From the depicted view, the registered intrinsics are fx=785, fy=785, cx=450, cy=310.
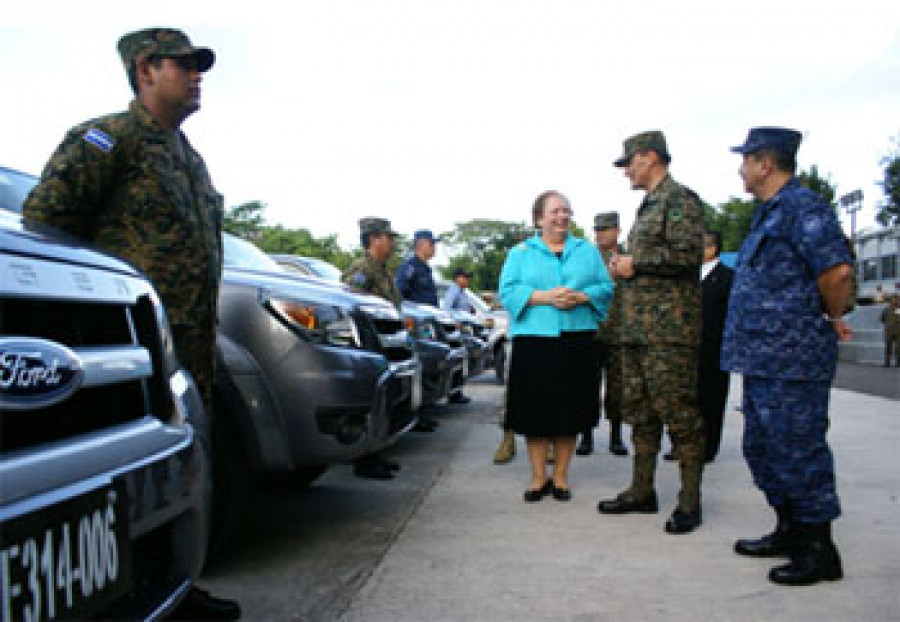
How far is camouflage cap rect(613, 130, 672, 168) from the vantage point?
4051 mm

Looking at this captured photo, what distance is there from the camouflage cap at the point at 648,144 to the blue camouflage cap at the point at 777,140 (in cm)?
80

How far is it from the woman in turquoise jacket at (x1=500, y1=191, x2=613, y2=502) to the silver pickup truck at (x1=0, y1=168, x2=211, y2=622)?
2622 millimetres

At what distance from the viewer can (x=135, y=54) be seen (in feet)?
8.97

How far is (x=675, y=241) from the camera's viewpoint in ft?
12.5

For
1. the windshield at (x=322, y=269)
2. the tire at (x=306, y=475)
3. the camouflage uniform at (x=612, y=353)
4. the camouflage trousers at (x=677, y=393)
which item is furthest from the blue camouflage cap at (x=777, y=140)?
the windshield at (x=322, y=269)

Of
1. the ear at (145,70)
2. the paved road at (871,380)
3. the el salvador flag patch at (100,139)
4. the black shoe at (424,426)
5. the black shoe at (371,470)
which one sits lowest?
the paved road at (871,380)

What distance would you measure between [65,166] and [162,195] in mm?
300

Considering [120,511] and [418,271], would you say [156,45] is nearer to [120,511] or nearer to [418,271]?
[120,511]

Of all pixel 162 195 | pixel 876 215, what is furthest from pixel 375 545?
pixel 876 215

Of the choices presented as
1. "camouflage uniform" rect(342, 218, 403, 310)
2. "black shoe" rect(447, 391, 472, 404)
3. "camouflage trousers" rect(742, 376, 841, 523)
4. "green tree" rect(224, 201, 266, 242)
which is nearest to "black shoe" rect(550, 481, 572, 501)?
"camouflage trousers" rect(742, 376, 841, 523)

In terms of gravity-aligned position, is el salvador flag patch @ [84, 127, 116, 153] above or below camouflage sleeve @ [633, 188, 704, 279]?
above

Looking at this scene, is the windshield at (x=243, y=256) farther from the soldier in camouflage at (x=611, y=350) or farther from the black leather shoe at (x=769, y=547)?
the black leather shoe at (x=769, y=547)

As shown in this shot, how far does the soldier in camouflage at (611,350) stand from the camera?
5605 mm

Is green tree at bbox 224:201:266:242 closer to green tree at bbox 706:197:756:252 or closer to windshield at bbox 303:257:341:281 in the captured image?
green tree at bbox 706:197:756:252
